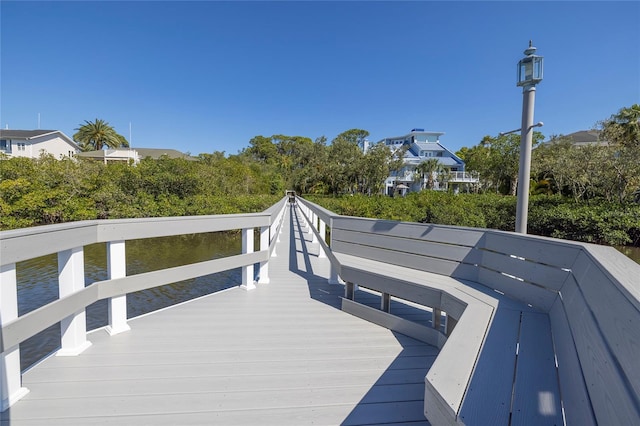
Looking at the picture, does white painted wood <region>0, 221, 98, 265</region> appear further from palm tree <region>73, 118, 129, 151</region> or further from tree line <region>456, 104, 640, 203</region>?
palm tree <region>73, 118, 129, 151</region>

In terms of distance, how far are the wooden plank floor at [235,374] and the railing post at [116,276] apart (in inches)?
4.3

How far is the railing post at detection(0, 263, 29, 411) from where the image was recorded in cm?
167

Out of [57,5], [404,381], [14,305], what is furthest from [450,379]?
[57,5]

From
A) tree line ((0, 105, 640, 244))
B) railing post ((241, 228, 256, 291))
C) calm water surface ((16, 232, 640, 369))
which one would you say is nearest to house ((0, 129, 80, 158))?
tree line ((0, 105, 640, 244))

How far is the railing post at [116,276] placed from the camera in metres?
2.53

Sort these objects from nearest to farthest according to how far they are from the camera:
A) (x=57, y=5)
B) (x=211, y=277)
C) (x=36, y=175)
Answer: (x=211, y=277) < (x=57, y=5) < (x=36, y=175)

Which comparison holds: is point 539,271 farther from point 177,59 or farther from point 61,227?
point 177,59

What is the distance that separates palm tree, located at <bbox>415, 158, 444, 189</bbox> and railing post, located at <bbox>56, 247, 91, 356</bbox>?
3634 centimetres

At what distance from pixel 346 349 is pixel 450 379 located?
1.48m

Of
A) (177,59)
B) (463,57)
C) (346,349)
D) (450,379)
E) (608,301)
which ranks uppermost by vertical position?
(177,59)

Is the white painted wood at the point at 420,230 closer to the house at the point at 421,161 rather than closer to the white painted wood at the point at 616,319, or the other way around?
the white painted wood at the point at 616,319

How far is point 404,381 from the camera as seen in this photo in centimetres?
205

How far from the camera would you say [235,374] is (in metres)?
2.08

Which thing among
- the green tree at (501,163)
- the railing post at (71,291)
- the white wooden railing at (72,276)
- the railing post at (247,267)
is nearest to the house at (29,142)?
the railing post at (247,267)
